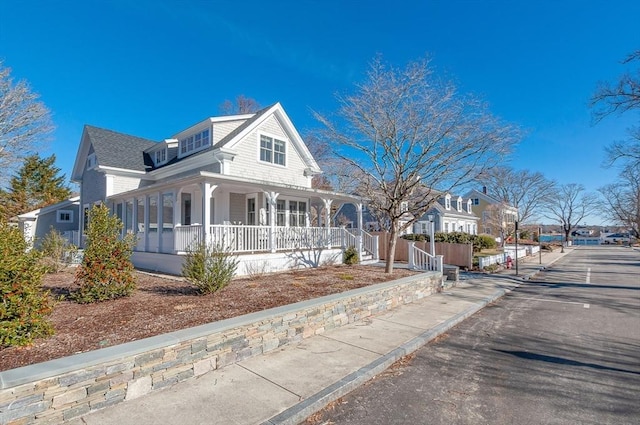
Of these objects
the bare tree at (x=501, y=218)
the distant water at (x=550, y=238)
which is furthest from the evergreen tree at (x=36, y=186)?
the distant water at (x=550, y=238)

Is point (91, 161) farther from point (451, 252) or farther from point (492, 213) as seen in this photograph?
point (492, 213)

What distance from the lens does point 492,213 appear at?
35438mm

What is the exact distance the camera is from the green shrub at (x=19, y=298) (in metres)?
3.69

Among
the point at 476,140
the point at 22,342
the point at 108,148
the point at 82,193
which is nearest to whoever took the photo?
the point at 22,342

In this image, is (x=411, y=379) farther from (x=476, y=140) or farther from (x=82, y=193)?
(x=82, y=193)

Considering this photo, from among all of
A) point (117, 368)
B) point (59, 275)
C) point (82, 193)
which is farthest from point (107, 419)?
point (82, 193)

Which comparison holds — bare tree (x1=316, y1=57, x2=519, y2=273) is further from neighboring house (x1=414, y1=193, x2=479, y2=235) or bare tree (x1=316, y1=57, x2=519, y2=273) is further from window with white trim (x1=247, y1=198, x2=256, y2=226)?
neighboring house (x1=414, y1=193, x2=479, y2=235)

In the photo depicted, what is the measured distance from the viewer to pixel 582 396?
374 cm

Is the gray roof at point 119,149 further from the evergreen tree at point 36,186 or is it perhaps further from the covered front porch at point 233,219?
the evergreen tree at point 36,186

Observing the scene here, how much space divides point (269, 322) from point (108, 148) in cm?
1660

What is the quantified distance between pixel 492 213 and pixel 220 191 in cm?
3223

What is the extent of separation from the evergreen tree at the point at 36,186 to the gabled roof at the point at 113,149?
41.6ft

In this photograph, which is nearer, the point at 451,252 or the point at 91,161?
the point at 451,252

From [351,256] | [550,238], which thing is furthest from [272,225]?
[550,238]
